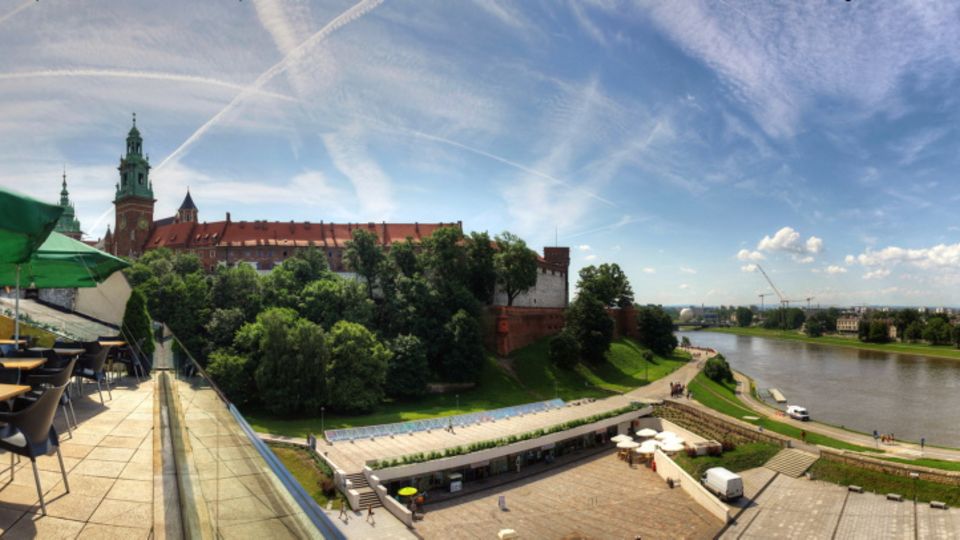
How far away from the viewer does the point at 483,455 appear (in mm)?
27328

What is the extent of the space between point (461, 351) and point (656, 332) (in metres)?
28.7

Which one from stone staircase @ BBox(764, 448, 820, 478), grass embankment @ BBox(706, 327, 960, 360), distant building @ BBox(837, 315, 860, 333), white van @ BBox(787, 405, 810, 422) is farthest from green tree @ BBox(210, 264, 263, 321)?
distant building @ BBox(837, 315, 860, 333)

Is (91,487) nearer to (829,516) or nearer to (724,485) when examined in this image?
(724,485)

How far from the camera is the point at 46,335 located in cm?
1515

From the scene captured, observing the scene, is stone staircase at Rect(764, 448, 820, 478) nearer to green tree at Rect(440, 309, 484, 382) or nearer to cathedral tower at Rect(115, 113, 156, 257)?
green tree at Rect(440, 309, 484, 382)

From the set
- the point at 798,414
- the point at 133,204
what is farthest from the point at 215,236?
the point at 798,414

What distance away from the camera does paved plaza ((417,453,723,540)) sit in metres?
21.0

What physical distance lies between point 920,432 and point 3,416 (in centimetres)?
4566

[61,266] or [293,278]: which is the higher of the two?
[293,278]

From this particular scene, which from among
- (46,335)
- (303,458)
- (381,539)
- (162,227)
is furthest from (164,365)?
(162,227)

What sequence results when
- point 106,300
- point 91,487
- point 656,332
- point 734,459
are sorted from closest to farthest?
point 91,487
point 106,300
point 734,459
point 656,332

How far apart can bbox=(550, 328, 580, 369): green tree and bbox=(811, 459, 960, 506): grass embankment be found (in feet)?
73.9

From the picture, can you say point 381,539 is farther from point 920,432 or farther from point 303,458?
point 920,432

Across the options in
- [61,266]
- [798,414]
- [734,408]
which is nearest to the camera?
[61,266]
